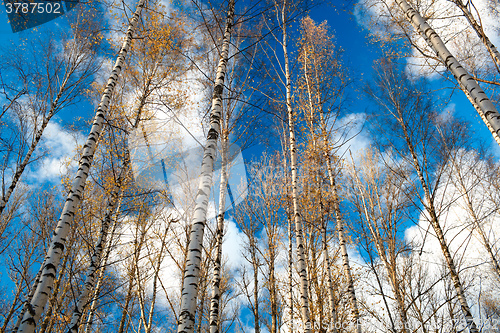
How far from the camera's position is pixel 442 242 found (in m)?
5.39

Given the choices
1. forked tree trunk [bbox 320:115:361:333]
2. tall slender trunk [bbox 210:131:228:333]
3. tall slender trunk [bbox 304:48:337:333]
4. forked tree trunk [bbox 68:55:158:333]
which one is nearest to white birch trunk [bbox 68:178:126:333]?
forked tree trunk [bbox 68:55:158:333]

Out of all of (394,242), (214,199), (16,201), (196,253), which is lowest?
(196,253)

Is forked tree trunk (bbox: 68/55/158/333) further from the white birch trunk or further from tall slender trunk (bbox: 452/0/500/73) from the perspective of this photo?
tall slender trunk (bbox: 452/0/500/73)

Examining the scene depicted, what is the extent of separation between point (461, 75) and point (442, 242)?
12.6ft

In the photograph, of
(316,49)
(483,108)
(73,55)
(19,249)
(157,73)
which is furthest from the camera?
(316,49)

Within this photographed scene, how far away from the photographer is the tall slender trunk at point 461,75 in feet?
9.80

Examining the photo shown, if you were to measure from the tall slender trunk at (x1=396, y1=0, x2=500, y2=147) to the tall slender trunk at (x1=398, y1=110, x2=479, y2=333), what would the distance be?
96.6 inches

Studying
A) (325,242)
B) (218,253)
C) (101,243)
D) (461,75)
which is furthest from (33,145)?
(461,75)

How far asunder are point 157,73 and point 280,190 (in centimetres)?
626

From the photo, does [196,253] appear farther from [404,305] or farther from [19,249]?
[19,249]

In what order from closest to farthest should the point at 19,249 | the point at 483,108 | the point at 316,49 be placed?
the point at 483,108 → the point at 19,249 → the point at 316,49

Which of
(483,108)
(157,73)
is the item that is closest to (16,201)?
(157,73)

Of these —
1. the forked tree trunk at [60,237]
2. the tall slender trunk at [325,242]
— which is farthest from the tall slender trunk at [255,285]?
the forked tree trunk at [60,237]

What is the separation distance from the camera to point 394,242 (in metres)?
6.55
